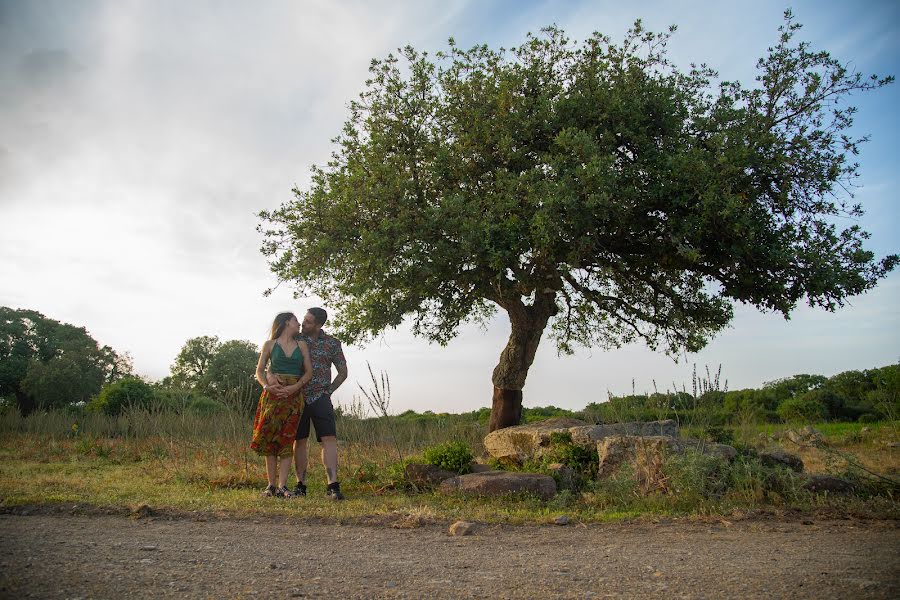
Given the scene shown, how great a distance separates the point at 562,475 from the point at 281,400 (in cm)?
394

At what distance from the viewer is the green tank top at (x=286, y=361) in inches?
313

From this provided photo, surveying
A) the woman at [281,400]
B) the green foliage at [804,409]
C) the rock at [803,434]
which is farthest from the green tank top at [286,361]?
the green foliage at [804,409]

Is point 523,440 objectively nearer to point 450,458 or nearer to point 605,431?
point 605,431

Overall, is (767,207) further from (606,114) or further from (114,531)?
(114,531)

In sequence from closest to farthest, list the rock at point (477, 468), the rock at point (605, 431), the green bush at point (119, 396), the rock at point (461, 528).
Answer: the rock at point (461, 528), the rock at point (477, 468), the rock at point (605, 431), the green bush at point (119, 396)

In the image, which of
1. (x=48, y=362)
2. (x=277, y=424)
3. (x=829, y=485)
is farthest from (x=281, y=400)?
(x=48, y=362)

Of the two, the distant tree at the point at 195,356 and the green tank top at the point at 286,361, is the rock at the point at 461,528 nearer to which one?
the green tank top at the point at 286,361

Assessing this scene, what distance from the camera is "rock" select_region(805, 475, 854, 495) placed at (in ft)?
25.6

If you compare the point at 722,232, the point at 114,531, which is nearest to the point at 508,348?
the point at 722,232

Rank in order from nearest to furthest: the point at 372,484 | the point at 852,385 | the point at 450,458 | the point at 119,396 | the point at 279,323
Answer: the point at 279,323
the point at 372,484
the point at 450,458
the point at 852,385
the point at 119,396

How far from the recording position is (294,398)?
8023 mm

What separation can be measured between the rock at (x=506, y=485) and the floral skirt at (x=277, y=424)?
212cm

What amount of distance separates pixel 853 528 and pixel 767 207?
8.17 meters

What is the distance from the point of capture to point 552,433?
36.4ft
